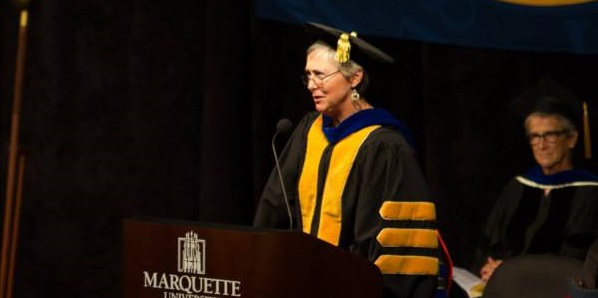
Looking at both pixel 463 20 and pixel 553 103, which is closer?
pixel 463 20

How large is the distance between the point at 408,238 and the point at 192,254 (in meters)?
0.78

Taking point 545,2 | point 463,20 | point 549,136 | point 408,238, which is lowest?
point 408,238

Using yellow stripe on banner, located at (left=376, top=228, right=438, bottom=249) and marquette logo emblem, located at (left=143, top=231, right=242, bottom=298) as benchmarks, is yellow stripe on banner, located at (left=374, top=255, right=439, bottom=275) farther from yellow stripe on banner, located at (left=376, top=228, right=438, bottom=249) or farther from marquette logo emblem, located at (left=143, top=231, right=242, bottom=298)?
marquette logo emblem, located at (left=143, top=231, right=242, bottom=298)

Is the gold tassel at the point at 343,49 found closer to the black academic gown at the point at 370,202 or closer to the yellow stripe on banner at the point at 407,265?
the black academic gown at the point at 370,202

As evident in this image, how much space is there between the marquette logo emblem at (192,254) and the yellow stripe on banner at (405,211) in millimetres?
705

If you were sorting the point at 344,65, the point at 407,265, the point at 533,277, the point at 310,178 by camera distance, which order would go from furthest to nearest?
1. the point at 533,277
2. the point at 310,178
3. the point at 344,65
4. the point at 407,265

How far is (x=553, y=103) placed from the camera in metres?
4.29

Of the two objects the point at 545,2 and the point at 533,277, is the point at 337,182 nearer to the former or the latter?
the point at 533,277

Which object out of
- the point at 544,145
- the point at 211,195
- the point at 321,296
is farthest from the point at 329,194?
the point at 544,145

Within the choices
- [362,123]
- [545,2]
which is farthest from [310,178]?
[545,2]

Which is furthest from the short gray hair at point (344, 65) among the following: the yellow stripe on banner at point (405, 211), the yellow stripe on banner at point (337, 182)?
the yellow stripe on banner at point (405, 211)

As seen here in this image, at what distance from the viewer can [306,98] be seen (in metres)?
4.36

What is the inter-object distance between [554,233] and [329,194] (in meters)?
1.46

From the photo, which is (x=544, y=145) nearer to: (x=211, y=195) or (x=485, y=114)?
(x=485, y=114)
